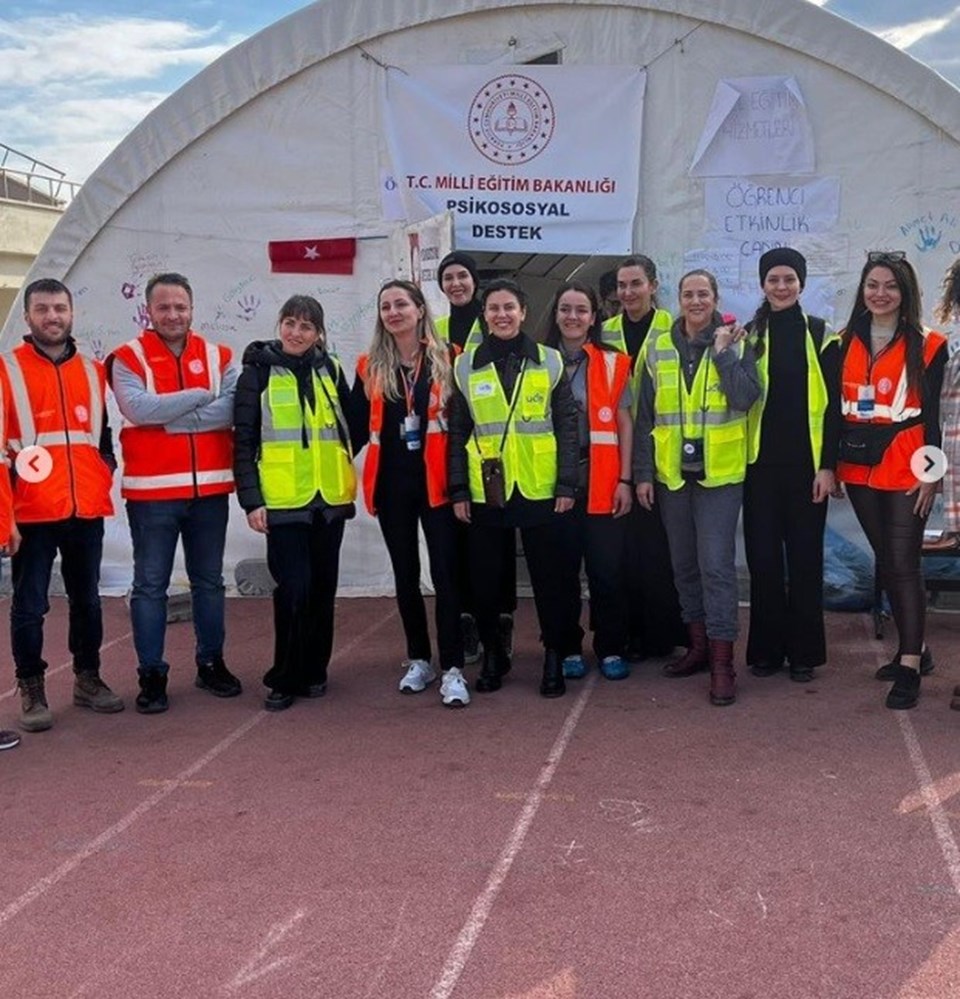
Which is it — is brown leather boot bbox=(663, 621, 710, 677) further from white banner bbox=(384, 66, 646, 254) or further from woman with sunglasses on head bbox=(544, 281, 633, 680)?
white banner bbox=(384, 66, 646, 254)

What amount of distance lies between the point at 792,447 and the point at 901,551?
0.69 meters

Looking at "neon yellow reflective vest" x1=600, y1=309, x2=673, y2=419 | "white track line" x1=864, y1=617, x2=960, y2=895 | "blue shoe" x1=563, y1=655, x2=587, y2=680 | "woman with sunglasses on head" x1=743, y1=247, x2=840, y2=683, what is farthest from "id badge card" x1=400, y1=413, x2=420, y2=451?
"white track line" x1=864, y1=617, x2=960, y2=895

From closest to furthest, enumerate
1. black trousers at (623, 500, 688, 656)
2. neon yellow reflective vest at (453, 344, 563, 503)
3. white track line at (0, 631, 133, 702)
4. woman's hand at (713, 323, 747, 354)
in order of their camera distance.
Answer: woman's hand at (713, 323, 747, 354), neon yellow reflective vest at (453, 344, 563, 503), black trousers at (623, 500, 688, 656), white track line at (0, 631, 133, 702)

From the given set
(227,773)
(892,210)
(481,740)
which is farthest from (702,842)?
(892,210)

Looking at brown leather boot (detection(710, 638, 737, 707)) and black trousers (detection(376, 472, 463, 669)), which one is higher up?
black trousers (detection(376, 472, 463, 669))

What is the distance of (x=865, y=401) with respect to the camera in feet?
16.9

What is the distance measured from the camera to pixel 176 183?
7836 mm

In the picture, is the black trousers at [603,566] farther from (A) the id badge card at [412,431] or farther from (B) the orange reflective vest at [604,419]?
(A) the id badge card at [412,431]

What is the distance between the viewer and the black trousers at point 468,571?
548 cm

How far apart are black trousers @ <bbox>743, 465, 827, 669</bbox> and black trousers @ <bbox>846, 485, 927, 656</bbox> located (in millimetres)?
254

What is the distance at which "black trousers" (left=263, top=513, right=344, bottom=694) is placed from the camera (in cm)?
530

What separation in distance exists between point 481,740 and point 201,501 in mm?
1801

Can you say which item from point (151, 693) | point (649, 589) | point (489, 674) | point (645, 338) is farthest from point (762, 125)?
point (151, 693)

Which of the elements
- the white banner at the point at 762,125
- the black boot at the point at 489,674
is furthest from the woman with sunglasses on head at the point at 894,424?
the white banner at the point at 762,125
